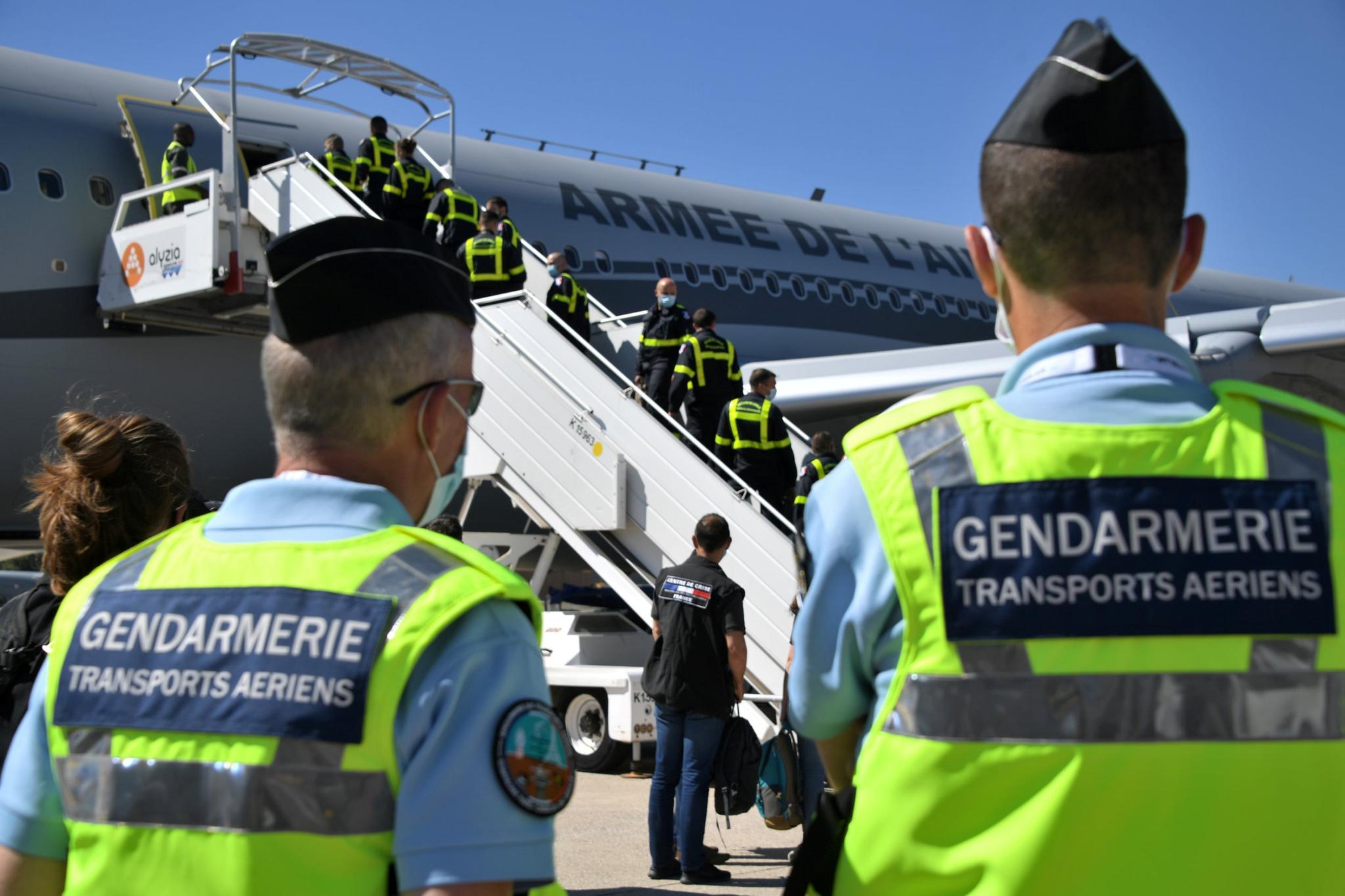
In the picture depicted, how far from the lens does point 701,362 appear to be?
360 inches

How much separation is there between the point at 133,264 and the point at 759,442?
17.5 feet

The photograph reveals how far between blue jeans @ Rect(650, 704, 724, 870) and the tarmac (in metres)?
0.15

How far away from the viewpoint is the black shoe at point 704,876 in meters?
5.61

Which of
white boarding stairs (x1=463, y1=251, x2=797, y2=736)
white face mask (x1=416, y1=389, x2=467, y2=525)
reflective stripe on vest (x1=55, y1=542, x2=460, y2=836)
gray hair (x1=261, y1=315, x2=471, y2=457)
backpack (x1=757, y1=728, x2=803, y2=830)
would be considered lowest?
backpack (x1=757, y1=728, x2=803, y2=830)

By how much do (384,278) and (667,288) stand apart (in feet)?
27.0

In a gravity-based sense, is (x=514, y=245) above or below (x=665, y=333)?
above

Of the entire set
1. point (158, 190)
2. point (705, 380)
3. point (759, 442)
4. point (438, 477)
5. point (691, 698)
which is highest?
point (158, 190)

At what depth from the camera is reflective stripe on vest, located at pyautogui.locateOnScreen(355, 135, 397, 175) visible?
439 inches

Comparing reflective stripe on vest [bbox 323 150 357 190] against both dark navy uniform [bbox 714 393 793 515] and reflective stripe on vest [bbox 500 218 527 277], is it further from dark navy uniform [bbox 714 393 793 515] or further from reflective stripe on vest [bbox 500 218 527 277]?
dark navy uniform [bbox 714 393 793 515]

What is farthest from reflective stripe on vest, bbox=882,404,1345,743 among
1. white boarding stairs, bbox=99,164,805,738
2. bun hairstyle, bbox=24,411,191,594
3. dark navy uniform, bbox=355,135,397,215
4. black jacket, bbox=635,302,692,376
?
dark navy uniform, bbox=355,135,397,215

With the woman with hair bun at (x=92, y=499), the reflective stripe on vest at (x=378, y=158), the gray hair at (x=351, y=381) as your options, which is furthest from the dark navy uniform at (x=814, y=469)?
the gray hair at (x=351, y=381)

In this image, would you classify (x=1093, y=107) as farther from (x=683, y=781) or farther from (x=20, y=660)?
(x=683, y=781)

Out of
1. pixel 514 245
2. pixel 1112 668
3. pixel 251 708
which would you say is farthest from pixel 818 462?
pixel 251 708

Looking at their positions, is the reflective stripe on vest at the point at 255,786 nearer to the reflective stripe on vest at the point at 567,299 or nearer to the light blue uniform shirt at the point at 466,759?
the light blue uniform shirt at the point at 466,759
